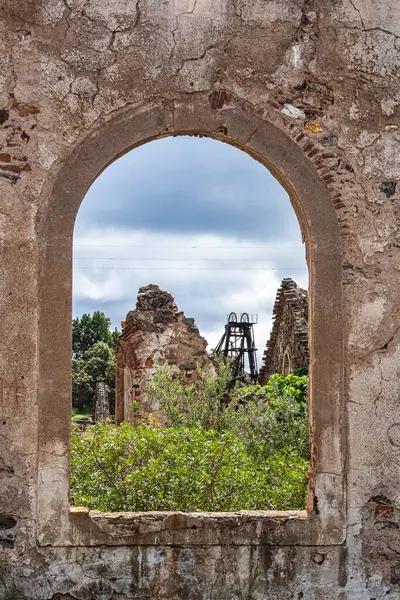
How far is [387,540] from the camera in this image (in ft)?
16.5

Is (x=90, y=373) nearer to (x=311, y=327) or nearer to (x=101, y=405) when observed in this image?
(x=101, y=405)

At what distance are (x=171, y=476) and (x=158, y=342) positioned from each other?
195 inches

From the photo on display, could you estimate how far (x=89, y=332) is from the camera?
1574 inches

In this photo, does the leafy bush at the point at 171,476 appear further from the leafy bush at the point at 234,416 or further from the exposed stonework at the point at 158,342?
the exposed stonework at the point at 158,342

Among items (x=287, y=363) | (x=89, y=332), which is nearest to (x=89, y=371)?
(x=89, y=332)

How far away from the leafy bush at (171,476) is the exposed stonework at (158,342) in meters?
4.26

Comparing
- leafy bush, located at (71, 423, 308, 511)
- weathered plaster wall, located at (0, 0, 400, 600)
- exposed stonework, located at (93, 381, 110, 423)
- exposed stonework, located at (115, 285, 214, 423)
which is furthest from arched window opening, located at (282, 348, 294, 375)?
weathered plaster wall, located at (0, 0, 400, 600)

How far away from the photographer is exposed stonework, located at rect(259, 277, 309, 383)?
48.0 feet

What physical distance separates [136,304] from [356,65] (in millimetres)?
6534

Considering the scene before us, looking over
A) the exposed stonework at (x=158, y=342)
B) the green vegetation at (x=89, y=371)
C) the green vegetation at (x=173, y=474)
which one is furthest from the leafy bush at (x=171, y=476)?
the green vegetation at (x=89, y=371)

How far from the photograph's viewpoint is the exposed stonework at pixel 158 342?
1092 cm

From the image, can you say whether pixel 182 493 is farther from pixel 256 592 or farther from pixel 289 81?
pixel 289 81

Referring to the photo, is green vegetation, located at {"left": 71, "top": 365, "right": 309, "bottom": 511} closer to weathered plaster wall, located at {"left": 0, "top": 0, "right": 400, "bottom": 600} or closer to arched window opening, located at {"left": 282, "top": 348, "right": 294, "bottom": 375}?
weathered plaster wall, located at {"left": 0, "top": 0, "right": 400, "bottom": 600}

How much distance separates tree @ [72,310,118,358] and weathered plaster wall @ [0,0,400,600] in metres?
33.9
